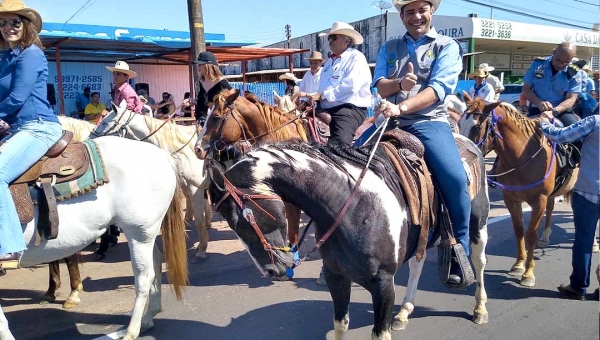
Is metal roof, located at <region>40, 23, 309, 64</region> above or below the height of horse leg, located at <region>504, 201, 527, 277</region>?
above

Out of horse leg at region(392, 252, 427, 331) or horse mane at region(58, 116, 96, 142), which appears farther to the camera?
horse mane at region(58, 116, 96, 142)

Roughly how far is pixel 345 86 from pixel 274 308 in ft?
8.45

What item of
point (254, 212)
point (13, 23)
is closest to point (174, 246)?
point (254, 212)

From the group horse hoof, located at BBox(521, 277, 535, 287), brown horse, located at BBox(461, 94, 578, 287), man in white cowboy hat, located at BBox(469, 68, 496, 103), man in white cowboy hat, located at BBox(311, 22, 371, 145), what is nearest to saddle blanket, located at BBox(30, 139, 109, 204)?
man in white cowboy hat, located at BBox(311, 22, 371, 145)

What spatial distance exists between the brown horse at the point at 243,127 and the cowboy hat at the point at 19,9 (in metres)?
1.96

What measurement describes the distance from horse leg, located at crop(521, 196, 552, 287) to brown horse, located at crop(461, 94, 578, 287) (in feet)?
0.03

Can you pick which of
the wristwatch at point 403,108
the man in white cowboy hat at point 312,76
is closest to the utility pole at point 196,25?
the man in white cowboy hat at point 312,76

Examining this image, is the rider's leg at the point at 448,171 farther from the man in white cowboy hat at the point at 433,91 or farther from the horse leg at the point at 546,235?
the horse leg at the point at 546,235

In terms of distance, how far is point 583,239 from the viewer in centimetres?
441

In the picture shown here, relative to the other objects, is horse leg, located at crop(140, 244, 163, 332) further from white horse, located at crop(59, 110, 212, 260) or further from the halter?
the halter

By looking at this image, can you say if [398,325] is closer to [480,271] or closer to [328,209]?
[480,271]

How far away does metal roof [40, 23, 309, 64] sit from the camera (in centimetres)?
1102

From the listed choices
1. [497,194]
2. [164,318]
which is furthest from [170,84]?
[164,318]

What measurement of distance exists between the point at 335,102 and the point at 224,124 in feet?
4.41
